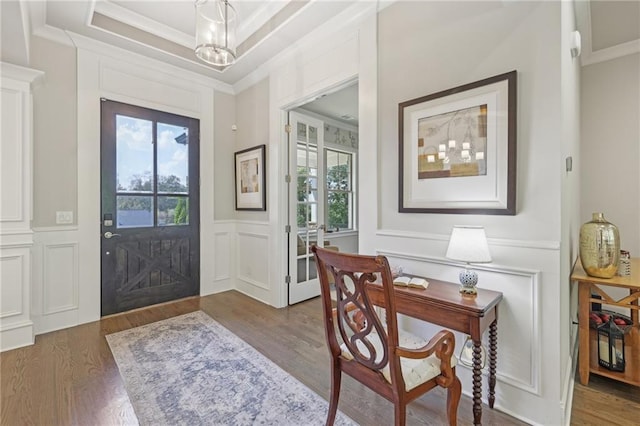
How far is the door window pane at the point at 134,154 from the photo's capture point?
10.7ft

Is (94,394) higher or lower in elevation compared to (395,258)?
lower

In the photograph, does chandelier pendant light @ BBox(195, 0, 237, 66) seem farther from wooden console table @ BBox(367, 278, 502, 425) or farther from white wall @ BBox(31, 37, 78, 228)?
wooden console table @ BBox(367, 278, 502, 425)

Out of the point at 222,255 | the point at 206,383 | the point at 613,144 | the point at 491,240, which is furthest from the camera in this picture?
the point at 222,255

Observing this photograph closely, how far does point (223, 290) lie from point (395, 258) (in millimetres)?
2775

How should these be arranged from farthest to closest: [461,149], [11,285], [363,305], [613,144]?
1. [613,144]
2. [11,285]
3. [461,149]
4. [363,305]

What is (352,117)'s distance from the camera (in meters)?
4.64

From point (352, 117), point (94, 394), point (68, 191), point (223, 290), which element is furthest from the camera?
point (352, 117)

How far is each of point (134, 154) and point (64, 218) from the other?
0.95 metres

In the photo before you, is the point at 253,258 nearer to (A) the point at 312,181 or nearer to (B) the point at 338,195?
(A) the point at 312,181

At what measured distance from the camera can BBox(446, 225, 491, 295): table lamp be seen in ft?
5.22

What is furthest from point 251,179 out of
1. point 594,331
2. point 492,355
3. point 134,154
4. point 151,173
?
point 594,331

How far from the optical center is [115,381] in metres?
2.01

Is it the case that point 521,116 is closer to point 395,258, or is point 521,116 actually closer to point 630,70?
point 395,258

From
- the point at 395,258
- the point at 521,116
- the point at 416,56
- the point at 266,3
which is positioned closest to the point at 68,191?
the point at 266,3
